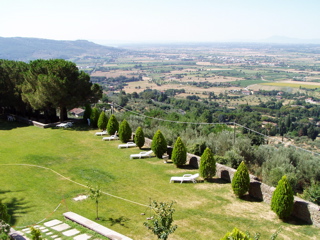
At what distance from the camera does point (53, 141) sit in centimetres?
2288

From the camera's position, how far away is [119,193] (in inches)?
575

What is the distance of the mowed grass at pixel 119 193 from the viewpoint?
1185 centimetres

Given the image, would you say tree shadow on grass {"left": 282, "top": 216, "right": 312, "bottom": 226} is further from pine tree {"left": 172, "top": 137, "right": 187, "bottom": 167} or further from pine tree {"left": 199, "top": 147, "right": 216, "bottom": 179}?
pine tree {"left": 172, "top": 137, "right": 187, "bottom": 167}

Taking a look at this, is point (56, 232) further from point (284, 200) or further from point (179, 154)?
point (179, 154)

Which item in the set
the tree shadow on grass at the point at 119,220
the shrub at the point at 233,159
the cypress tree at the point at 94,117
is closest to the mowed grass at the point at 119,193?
the tree shadow on grass at the point at 119,220

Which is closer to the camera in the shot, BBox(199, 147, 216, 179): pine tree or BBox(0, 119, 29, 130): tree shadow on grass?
BBox(199, 147, 216, 179): pine tree

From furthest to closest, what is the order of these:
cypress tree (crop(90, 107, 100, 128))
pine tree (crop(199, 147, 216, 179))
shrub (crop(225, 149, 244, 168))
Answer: cypress tree (crop(90, 107, 100, 128))
shrub (crop(225, 149, 244, 168))
pine tree (crop(199, 147, 216, 179))

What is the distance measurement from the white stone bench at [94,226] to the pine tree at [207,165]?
7.29 meters

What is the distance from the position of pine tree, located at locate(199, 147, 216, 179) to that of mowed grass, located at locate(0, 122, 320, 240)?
0.55 m

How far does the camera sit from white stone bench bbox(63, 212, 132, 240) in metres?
10.2

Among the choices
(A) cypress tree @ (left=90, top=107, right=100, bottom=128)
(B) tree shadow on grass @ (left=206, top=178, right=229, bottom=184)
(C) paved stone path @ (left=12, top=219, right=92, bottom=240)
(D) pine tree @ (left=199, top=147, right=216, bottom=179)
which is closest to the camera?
(C) paved stone path @ (left=12, top=219, right=92, bottom=240)

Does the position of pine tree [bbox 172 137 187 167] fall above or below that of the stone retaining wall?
above

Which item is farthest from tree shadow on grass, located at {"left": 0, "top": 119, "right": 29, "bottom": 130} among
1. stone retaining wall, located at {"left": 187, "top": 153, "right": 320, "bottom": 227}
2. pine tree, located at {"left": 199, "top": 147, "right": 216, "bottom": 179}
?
pine tree, located at {"left": 199, "top": 147, "right": 216, "bottom": 179}

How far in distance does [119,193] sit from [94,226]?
3867 millimetres
